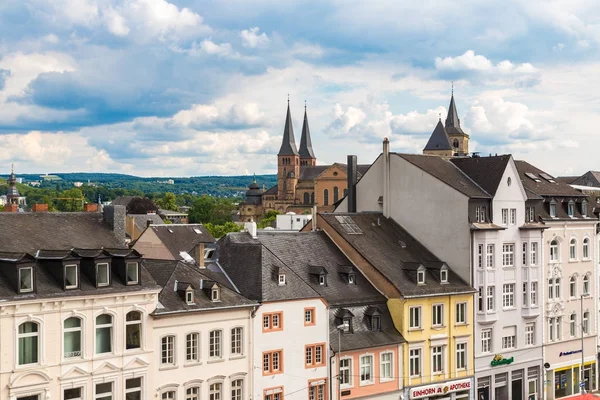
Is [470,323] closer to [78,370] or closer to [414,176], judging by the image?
[414,176]

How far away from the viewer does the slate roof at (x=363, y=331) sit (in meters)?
57.0

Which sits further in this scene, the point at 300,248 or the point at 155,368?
the point at 300,248

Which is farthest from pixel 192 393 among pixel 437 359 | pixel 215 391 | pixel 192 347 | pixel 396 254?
pixel 396 254

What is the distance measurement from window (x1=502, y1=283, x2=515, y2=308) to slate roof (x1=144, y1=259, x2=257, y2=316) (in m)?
26.1

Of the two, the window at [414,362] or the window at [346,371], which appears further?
the window at [414,362]

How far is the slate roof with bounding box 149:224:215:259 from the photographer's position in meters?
97.0

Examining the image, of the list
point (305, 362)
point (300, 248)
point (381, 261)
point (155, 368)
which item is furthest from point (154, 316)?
point (381, 261)

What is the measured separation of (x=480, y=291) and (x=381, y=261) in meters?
9.01

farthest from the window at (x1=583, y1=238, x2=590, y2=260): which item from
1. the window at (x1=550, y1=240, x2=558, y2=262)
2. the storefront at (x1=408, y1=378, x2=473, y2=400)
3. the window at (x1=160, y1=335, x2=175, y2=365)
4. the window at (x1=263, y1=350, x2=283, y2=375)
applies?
the window at (x1=160, y1=335, x2=175, y2=365)

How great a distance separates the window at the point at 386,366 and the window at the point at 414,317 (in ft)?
9.09

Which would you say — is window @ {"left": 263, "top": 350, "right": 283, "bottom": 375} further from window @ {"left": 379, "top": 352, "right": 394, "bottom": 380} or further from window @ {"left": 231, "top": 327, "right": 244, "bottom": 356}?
window @ {"left": 379, "top": 352, "right": 394, "bottom": 380}

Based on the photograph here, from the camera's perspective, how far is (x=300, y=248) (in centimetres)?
6256

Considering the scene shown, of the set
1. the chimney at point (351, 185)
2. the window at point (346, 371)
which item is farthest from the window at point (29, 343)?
the chimney at point (351, 185)

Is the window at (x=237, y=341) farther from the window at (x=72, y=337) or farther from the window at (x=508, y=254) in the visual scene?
the window at (x=508, y=254)
